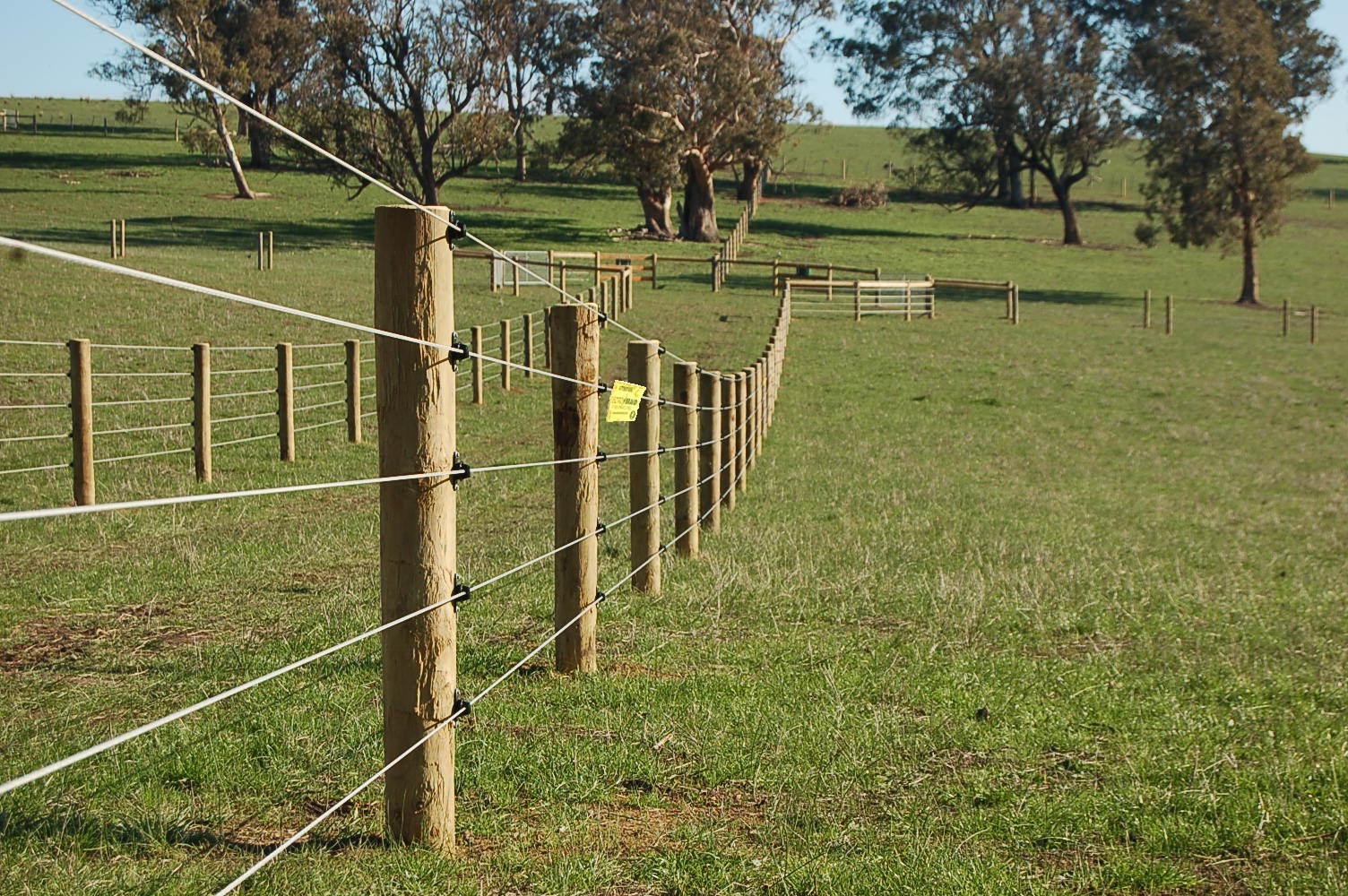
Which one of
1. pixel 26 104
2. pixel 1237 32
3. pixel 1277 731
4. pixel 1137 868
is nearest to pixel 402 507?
pixel 1137 868

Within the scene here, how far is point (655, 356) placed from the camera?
7891 mm

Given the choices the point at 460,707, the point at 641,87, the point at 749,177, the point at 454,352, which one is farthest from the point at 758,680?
the point at 749,177

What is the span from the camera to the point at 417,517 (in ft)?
12.9

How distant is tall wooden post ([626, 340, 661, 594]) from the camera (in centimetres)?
779

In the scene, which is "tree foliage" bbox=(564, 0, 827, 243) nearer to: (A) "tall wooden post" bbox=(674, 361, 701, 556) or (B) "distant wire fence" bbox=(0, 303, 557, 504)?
(B) "distant wire fence" bbox=(0, 303, 557, 504)

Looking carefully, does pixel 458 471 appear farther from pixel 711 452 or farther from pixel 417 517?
pixel 711 452

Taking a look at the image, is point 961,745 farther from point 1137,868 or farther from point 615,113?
point 615,113

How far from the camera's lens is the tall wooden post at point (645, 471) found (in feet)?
25.5

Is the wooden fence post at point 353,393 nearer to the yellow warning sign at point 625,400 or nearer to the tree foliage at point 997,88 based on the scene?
the yellow warning sign at point 625,400

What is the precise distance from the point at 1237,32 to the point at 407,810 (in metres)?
55.1

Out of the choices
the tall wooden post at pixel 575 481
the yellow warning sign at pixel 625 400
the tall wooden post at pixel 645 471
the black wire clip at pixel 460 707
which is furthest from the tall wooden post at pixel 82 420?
the black wire clip at pixel 460 707

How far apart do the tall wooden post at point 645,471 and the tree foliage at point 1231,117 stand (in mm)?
48427

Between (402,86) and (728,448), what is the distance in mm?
41812

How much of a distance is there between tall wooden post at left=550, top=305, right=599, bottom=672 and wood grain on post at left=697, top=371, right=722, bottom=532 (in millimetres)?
4057
